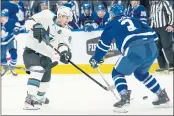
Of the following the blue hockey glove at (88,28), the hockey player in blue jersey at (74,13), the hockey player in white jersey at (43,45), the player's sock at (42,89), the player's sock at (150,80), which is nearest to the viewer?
the hockey player in white jersey at (43,45)

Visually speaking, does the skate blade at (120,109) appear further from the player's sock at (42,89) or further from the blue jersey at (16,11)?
the blue jersey at (16,11)

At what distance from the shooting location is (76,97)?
12.4 feet

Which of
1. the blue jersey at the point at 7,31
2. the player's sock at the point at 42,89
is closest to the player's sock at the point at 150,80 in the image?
the player's sock at the point at 42,89

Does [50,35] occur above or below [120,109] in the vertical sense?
above

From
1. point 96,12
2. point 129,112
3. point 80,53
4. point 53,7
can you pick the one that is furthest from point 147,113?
point 53,7

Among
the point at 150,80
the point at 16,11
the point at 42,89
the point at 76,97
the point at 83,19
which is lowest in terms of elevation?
the point at 76,97

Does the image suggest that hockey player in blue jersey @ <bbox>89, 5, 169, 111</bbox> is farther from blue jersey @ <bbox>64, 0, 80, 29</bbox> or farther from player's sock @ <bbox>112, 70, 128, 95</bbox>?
blue jersey @ <bbox>64, 0, 80, 29</bbox>

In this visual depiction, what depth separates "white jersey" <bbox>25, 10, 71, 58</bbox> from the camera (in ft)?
10.1

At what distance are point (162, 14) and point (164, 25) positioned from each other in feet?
0.47

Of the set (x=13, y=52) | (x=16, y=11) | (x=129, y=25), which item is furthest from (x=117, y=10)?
(x=16, y=11)

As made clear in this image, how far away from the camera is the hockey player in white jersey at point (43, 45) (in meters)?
3.05

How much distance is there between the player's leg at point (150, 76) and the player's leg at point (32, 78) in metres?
0.73

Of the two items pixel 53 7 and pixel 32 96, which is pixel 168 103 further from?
pixel 53 7

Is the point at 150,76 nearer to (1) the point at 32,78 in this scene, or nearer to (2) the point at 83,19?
(1) the point at 32,78
